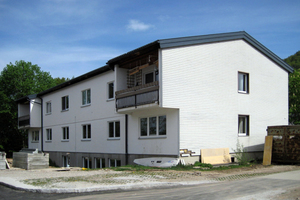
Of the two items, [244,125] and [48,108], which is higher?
[48,108]

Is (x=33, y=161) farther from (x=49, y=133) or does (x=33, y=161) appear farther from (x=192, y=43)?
(x=49, y=133)

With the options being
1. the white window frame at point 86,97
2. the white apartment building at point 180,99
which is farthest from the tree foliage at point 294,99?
the white window frame at point 86,97

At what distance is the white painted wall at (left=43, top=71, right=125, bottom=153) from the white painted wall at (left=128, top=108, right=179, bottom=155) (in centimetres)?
106

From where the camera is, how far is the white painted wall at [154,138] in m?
16.1

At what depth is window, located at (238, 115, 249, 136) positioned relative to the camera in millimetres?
19183

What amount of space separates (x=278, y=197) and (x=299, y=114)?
28000mm

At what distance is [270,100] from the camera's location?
2062cm

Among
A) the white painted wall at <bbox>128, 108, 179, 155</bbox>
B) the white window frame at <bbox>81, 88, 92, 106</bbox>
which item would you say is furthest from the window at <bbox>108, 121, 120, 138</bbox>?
the white window frame at <bbox>81, 88, 92, 106</bbox>

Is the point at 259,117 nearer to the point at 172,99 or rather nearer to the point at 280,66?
the point at 280,66

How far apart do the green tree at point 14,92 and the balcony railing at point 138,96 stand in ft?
95.7

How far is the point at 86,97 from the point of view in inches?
959

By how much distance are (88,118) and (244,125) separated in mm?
11273

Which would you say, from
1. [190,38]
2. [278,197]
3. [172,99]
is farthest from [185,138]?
[278,197]

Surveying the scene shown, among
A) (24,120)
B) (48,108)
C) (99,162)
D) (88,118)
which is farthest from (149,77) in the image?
(24,120)
